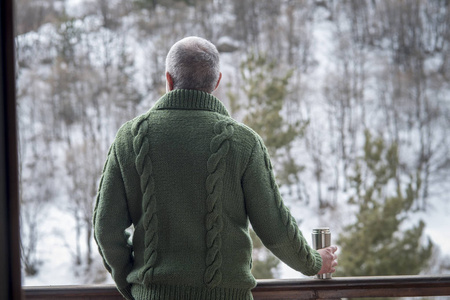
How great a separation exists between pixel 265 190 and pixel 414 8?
11643 millimetres

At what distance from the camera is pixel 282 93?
10.2 metres

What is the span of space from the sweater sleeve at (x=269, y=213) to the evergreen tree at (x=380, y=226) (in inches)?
305

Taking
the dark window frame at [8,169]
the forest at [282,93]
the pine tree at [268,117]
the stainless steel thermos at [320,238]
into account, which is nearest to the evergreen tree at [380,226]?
the forest at [282,93]

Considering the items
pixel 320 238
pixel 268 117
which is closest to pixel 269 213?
pixel 320 238

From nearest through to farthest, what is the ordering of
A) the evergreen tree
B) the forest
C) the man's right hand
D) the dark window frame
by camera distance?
the dark window frame < the man's right hand < the evergreen tree < the forest

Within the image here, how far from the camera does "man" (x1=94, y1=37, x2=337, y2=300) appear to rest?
49.1 inches

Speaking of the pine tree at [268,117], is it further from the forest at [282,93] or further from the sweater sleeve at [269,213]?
Result: the sweater sleeve at [269,213]

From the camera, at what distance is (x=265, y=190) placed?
1.30m

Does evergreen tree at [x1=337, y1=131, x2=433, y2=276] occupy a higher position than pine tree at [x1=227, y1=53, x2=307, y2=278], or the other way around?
pine tree at [x1=227, y1=53, x2=307, y2=278]

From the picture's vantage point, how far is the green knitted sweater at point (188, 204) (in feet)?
4.09

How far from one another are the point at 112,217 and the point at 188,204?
0.18 m

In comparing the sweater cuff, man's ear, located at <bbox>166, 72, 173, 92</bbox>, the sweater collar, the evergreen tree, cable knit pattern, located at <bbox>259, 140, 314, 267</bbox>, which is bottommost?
the evergreen tree

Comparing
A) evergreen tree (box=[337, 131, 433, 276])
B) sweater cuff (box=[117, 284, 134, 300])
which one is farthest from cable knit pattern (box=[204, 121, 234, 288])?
evergreen tree (box=[337, 131, 433, 276])

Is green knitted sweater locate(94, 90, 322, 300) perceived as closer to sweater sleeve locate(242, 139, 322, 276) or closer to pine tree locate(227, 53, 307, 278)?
sweater sleeve locate(242, 139, 322, 276)
